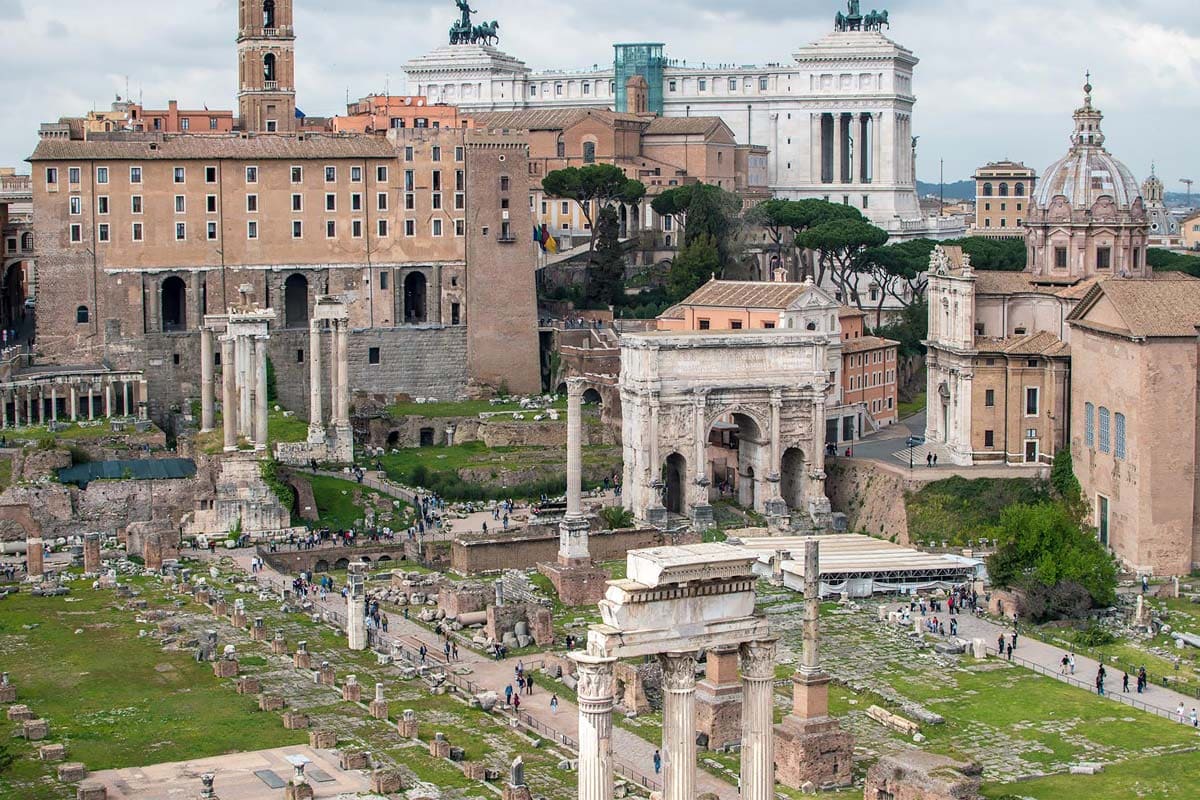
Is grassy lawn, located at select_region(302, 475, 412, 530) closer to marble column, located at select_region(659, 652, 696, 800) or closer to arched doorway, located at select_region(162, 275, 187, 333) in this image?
arched doorway, located at select_region(162, 275, 187, 333)

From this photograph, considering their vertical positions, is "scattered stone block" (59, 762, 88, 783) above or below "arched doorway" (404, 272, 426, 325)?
below

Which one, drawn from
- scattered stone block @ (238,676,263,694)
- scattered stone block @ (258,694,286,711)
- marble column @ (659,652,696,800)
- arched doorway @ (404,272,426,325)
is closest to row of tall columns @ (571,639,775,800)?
marble column @ (659,652,696,800)

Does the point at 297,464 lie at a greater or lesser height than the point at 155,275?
lesser

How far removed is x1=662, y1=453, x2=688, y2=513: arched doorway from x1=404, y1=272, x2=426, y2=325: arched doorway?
57.2 feet

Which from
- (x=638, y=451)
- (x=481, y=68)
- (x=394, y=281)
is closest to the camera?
(x=638, y=451)

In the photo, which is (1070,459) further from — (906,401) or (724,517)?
(906,401)

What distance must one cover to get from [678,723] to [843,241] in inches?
2459

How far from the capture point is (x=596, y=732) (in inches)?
1268

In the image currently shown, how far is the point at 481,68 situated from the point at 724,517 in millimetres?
58944

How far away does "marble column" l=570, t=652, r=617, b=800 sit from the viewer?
105 feet

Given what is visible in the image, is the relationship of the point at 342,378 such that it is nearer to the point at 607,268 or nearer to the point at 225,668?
the point at 607,268

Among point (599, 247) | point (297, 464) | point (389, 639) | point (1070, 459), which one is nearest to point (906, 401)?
point (599, 247)

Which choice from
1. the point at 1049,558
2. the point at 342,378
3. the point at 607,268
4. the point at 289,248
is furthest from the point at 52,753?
the point at 607,268

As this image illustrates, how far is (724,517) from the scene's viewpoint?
72.6 m
